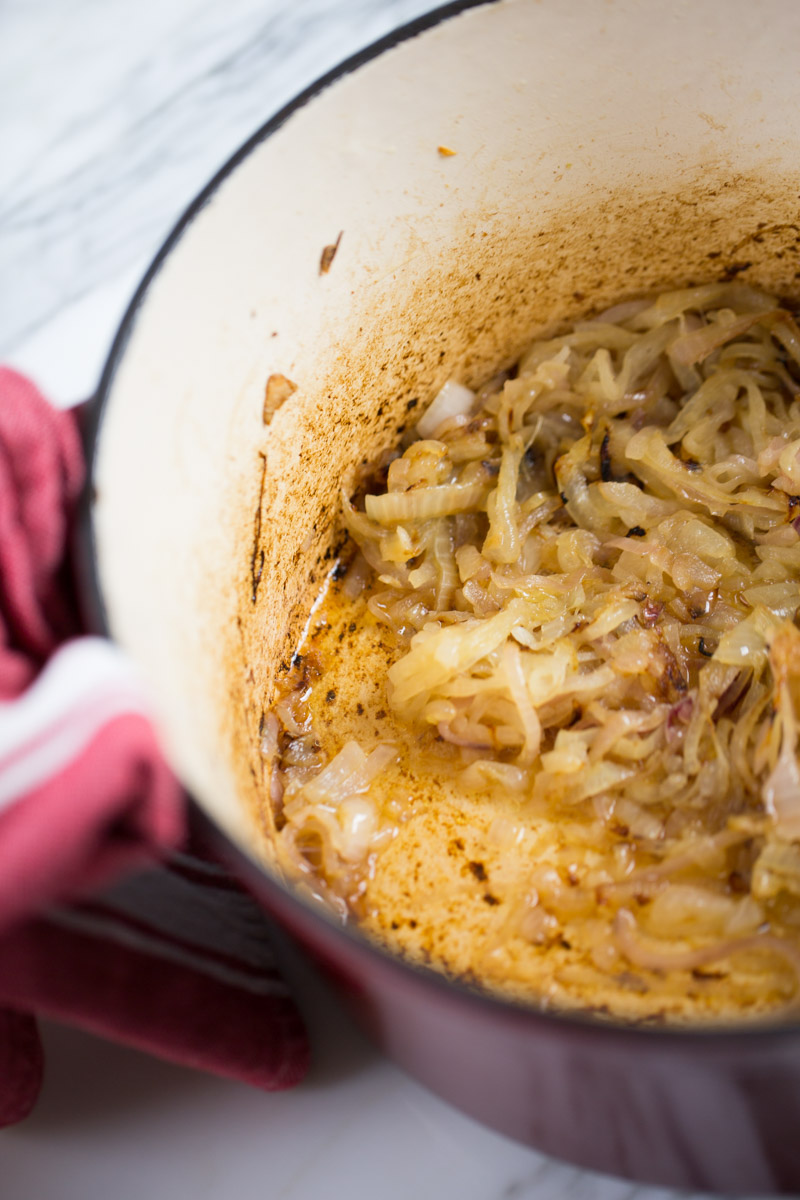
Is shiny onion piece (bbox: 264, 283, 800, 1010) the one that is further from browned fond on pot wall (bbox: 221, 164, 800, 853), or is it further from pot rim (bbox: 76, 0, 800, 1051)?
pot rim (bbox: 76, 0, 800, 1051)

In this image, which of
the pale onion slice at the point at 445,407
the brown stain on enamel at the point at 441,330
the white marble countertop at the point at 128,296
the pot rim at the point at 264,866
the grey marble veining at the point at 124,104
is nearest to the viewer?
the pot rim at the point at 264,866

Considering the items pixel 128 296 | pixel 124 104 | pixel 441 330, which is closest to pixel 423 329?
pixel 441 330

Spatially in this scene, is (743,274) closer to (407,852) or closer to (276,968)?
(407,852)

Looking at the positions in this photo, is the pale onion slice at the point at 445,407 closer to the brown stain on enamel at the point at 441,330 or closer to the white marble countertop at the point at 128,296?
the brown stain on enamel at the point at 441,330

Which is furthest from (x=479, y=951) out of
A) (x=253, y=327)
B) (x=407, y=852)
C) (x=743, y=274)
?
(x=743, y=274)

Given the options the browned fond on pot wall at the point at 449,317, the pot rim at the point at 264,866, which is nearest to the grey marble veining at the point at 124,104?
the browned fond on pot wall at the point at 449,317

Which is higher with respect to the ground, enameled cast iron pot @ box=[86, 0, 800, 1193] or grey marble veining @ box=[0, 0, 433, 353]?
grey marble veining @ box=[0, 0, 433, 353]

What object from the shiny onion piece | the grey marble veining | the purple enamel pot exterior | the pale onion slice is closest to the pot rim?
the purple enamel pot exterior

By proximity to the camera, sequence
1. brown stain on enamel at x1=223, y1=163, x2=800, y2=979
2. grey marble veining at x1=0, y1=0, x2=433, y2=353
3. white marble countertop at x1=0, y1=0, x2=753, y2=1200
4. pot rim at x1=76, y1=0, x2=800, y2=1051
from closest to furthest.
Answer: pot rim at x1=76, y1=0, x2=800, y2=1051, white marble countertop at x1=0, y1=0, x2=753, y2=1200, brown stain on enamel at x1=223, y1=163, x2=800, y2=979, grey marble veining at x1=0, y1=0, x2=433, y2=353
